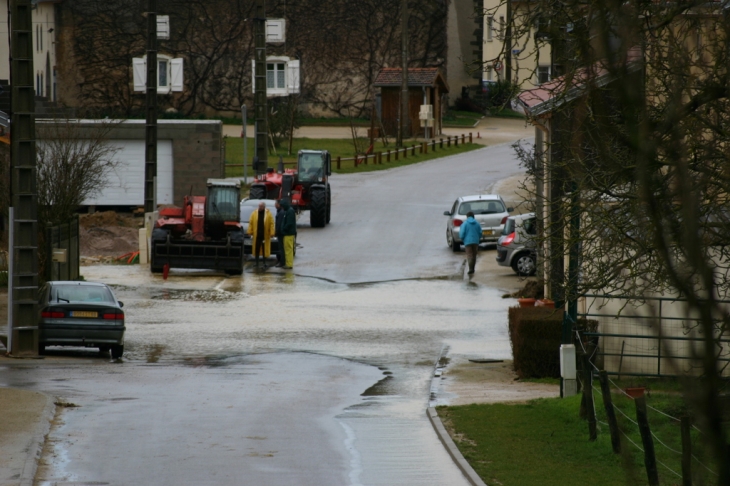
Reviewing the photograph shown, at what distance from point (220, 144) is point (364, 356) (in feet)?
75.8

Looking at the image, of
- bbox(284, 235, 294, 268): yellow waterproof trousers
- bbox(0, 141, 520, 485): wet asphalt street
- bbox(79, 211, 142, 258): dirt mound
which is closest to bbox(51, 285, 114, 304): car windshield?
bbox(0, 141, 520, 485): wet asphalt street

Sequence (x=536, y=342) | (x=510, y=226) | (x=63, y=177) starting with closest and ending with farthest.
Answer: (x=536, y=342) → (x=63, y=177) → (x=510, y=226)

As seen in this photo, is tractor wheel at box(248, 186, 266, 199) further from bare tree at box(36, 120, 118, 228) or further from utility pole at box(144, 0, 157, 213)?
bare tree at box(36, 120, 118, 228)

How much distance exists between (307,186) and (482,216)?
6.64m

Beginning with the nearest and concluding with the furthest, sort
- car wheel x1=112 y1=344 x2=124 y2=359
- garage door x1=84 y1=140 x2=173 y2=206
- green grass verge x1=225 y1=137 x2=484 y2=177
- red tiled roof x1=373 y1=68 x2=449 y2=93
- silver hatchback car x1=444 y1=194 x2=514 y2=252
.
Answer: car wheel x1=112 y1=344 x2=124 y2=359 < silver hatchback car x1=444 y1=194 x2=514 y2=252 < garage door x1=84 y1=140 x2=173 y2=206 < green grass verge x1=225 y1=137 x2=484 y2=177 < red tiled roof x1=373 y1=68 x2=449 y2=93

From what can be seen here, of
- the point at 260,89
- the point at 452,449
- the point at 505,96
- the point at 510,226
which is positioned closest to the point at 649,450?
the point at 452,449

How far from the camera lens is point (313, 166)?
38.2m

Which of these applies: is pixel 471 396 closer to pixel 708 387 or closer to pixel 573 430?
pixel 573 430

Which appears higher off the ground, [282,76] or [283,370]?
[282,76]

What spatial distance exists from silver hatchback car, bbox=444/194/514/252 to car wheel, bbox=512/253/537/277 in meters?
3.95

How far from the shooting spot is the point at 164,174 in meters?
41.1

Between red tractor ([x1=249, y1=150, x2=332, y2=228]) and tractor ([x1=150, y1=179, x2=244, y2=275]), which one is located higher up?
red tractor ([x1=249, y1=150, x2=332, y2=228])

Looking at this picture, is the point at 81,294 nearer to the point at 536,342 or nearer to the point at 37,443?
the point at 536,342

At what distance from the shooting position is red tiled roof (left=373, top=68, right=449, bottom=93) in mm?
62344
